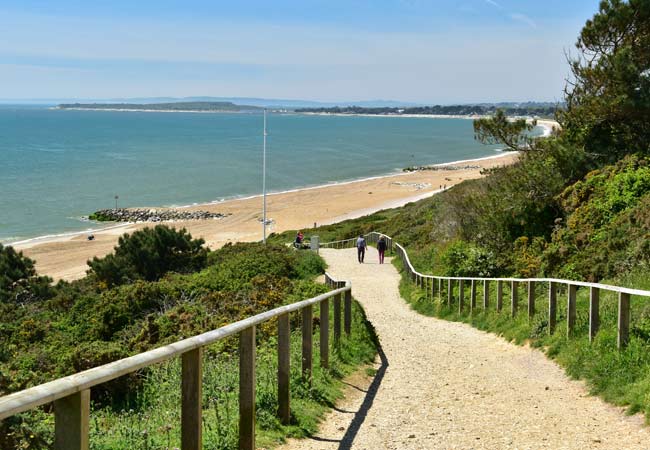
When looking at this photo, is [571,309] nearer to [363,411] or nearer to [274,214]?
[363,411]

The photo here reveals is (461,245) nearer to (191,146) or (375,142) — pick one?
(191,146)

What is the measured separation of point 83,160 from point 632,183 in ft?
364

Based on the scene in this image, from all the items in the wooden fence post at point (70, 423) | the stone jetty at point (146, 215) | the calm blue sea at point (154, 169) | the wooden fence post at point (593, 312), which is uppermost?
the wooden fence post at point (70, 423)

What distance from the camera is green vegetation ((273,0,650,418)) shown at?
15.9 metres

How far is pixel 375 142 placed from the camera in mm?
177500

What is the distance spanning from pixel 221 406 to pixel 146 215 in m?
62.9

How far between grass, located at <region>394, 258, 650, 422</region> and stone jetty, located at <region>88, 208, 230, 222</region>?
52940 millimetres

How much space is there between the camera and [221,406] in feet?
20.3

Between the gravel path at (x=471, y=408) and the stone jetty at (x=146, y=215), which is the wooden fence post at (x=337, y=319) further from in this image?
the stone jetty at (x=146, y=215)

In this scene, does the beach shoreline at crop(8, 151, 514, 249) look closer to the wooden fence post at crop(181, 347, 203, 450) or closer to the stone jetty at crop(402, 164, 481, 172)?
the stone jetty at crop(402, 164, 481, 172)

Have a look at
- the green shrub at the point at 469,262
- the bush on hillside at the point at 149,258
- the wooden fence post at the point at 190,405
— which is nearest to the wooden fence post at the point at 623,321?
the wooden fence post at the point at 190,405

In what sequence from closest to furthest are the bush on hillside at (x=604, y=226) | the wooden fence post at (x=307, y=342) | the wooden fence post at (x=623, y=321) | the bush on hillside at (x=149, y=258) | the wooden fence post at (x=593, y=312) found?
1. the wooden fence post at (x=307, y=342)
2. the wooden fence post at (x=623, y=321)
3. the wooden fence post at (x=593, y=312)
4. the bush on hillside at (x=604, y=226)
5. the bush on hillside at (x=149, y=258)

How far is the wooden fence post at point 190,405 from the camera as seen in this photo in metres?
4.25

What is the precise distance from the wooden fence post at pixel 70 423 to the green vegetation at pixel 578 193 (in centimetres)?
1031
